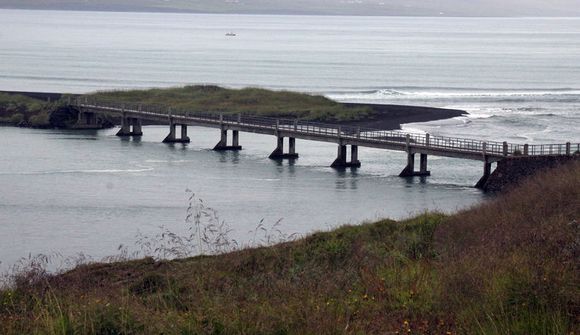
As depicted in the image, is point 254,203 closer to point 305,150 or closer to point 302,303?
point 305,150

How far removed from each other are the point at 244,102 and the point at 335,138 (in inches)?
1002

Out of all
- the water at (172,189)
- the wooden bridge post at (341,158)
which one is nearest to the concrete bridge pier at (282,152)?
the water at (172,189)

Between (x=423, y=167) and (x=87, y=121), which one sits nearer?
(x=423, y=167)

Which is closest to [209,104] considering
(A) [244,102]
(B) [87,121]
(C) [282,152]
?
(A) [244,102]

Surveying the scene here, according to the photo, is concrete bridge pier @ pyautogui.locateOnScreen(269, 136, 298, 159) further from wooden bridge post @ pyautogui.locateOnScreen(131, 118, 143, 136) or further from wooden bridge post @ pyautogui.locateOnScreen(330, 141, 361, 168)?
wooden bridge post @ pyautogui.locateOnScreen(131, 118, 143, 136)

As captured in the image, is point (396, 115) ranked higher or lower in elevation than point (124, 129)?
higher

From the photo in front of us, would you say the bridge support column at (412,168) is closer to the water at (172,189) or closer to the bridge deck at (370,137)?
the bridge deck at (370,137)

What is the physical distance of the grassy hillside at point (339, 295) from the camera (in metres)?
11.5

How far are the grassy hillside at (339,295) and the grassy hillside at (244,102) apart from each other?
51.5 meters

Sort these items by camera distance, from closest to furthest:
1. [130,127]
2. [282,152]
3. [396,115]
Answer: [282,152]
[130,127]
[396,115]

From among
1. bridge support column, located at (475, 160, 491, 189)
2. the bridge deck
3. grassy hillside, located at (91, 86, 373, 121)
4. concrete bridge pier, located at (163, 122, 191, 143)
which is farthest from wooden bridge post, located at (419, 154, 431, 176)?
grassy hillside, located at (91, 86, 373, 121)

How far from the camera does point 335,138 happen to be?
172 ft

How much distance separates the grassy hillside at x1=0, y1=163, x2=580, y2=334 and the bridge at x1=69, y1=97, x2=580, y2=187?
26103 millimetres

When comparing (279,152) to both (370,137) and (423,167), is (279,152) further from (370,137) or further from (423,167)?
(423,167)
